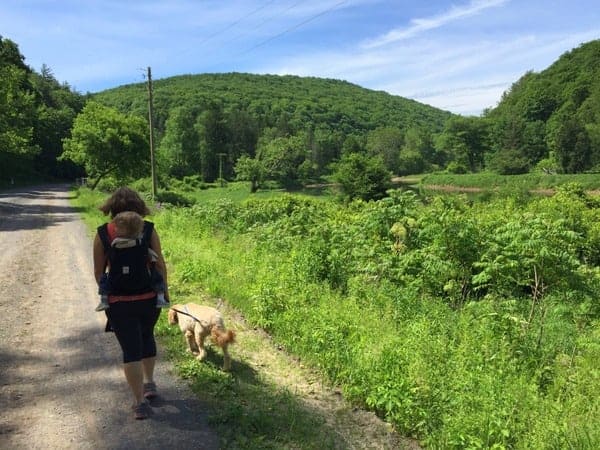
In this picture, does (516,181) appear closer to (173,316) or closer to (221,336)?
(173,316)

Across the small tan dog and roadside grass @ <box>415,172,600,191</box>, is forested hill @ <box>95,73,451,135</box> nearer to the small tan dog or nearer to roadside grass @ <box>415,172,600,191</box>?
roadside grass @ <box>415,172,600,191</box>

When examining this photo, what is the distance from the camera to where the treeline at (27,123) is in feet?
88.2

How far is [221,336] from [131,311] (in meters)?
1.40

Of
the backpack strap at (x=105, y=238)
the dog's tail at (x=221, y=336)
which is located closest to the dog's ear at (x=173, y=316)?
the dog's tail at (x=221, y=336)

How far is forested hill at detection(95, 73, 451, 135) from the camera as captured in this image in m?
126

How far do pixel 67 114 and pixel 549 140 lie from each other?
320ft

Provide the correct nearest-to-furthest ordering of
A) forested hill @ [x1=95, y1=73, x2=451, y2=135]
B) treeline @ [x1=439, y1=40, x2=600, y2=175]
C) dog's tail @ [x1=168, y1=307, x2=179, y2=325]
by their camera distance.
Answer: dog's tail @ [x1=168, y1=307, x2=179, y2=325]
treeline @ [x1=439, y1=40, x2=600, y2=175]
forested hill @ [x1=95, y1=73, x2=451, y2=135]

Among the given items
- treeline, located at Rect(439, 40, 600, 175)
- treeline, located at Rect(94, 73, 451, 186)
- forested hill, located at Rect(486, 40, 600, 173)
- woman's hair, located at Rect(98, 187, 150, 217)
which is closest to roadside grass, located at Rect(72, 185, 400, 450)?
woman's hair, located at Rect(98, 187, 150, 217)

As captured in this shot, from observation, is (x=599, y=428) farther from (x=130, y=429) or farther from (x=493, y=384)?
(x=130, y=429)

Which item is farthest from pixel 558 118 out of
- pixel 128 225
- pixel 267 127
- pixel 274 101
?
pixel 128 225

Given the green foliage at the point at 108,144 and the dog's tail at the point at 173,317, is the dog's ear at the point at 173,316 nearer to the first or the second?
the dog's tail at the point at 173,317

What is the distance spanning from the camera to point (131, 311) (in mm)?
3811

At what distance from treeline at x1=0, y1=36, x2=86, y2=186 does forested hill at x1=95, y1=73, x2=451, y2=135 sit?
3019 centimetres

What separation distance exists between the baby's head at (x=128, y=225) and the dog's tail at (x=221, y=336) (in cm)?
173
